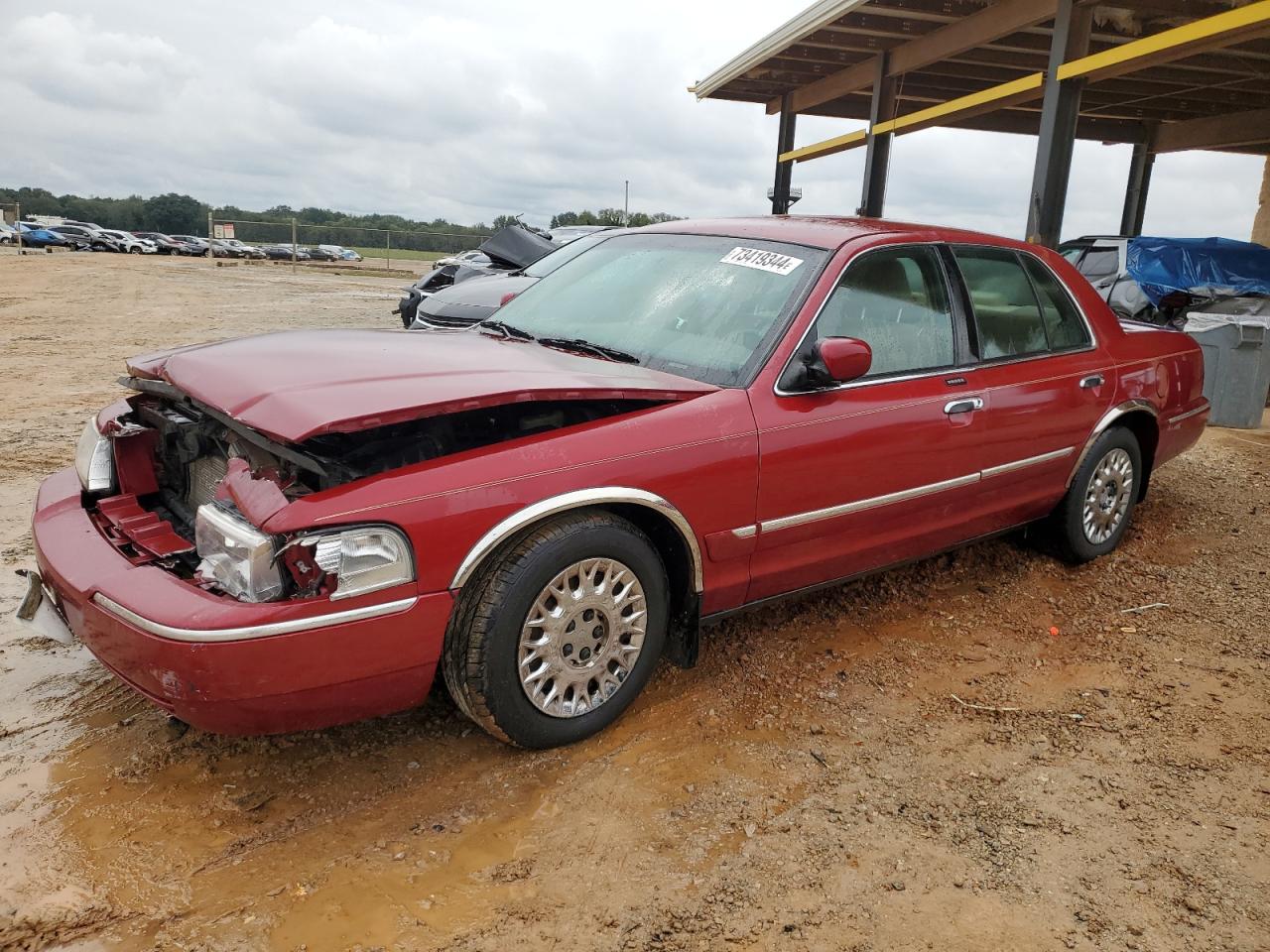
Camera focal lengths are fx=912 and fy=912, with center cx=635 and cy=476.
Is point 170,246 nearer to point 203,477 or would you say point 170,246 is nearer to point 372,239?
point 372,239

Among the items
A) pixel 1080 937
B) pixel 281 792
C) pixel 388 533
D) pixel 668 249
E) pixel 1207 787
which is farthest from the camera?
pixel 668 249

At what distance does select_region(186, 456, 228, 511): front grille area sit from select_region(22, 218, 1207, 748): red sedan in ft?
0.04

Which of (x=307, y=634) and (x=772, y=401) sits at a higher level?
(x=772, y=401)

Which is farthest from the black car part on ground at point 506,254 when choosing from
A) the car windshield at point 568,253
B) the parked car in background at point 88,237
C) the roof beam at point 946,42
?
the parked car in background at point 88,237

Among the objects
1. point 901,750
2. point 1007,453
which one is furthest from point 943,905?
point 1007,453

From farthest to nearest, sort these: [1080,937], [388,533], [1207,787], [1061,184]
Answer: [1061,184] < [1207,787] < [388,533] < [1080,937]

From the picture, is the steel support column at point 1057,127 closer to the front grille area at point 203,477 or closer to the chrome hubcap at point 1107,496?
the chrome hubcap at point 1107,496

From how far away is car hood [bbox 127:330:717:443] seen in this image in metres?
2.38

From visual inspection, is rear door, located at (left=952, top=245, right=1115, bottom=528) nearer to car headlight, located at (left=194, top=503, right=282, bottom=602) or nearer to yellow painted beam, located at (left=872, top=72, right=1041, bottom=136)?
car headlight, located at (left=194, top=503, right=282, bottom=602)

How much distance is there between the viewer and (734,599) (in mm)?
3105

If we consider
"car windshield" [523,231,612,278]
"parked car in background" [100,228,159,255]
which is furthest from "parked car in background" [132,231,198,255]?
"car windshield" [523,231,612,278]

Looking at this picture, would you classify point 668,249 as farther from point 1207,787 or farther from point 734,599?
point 1207,787

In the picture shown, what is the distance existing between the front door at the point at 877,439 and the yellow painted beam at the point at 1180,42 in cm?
557

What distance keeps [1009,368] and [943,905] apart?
7.73ft
